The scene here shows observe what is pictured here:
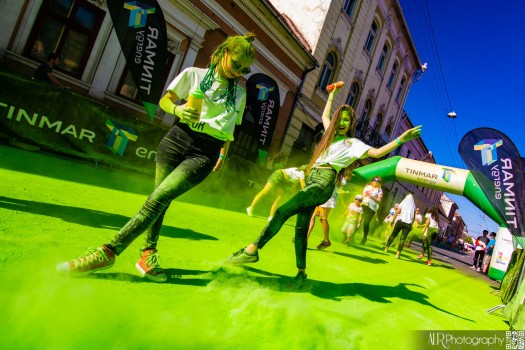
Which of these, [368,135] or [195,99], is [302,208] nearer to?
[195,99]

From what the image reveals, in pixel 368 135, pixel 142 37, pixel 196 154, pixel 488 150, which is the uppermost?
pixel 368 135

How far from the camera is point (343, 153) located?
10.1 ft

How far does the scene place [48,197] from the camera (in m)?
3.69

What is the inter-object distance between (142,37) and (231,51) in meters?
6.97

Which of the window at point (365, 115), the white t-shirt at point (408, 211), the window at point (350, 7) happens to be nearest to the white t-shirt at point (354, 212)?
the white t-shirt at point (408, 211)

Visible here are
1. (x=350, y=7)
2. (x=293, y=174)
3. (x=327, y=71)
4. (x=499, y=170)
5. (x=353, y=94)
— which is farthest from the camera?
(x=353, y=94)

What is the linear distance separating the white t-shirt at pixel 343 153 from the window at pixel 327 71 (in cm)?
1415

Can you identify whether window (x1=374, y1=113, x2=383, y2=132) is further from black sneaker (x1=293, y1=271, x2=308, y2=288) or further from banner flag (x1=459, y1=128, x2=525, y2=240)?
black sneaker (x1=293, y1=271, x2=308, y2=288)

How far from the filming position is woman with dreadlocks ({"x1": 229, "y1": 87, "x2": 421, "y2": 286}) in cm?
298

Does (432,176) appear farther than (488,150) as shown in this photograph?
Yes

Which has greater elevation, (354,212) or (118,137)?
(354,212)

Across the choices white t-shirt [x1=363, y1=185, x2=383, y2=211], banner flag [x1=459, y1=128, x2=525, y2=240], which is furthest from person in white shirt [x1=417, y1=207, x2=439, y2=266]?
banner flag [x1=459, y1=128, x2=525, y2=240]

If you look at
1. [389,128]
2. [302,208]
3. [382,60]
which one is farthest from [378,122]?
[302,208]

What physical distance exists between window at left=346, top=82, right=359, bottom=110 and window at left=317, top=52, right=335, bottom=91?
104 inches
